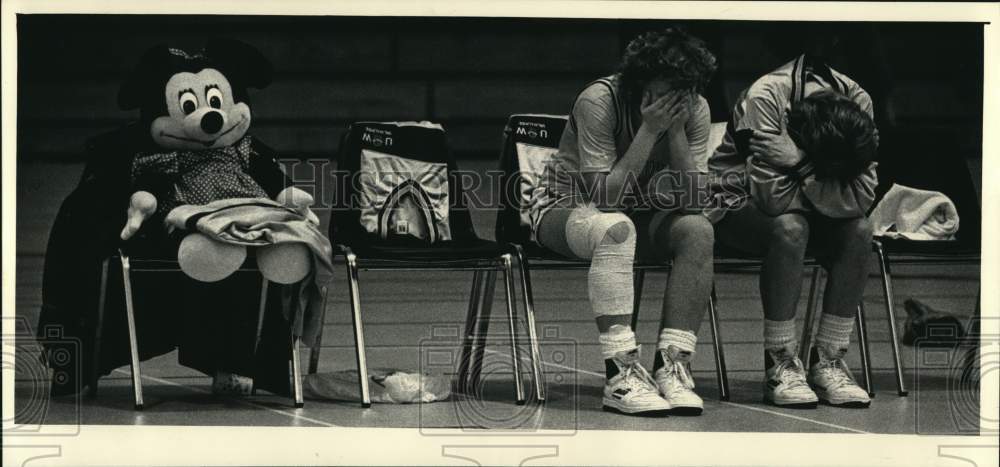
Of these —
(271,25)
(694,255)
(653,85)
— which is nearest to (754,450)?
(694,255)

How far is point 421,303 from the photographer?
6660mm

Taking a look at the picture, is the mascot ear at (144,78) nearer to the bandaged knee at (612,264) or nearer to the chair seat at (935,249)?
the bandaged knee at (612,264)

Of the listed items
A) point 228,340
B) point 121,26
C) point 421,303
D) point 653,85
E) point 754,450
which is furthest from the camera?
point 121,26

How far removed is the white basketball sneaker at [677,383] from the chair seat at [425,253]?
657 mm

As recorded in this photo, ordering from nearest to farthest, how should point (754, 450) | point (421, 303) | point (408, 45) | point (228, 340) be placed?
point (754, 450) < point (228, 340) < point (421, 303) < point (408, 45)

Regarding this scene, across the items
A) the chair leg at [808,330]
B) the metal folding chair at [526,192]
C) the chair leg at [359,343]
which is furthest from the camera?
the chair leg at [808,330]

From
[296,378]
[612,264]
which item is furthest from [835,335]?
[296,378]

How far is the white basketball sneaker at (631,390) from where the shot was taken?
3.94m

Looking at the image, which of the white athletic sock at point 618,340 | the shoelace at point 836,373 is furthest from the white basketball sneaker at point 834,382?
the white athletic sock at point 618,340

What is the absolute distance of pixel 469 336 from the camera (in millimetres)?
4570

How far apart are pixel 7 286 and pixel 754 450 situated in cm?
187

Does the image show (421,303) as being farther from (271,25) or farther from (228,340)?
(271,25)

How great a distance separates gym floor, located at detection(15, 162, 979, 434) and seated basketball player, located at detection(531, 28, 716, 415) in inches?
4.6

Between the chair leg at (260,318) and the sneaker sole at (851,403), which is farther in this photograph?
the chair leg at (260,318)
